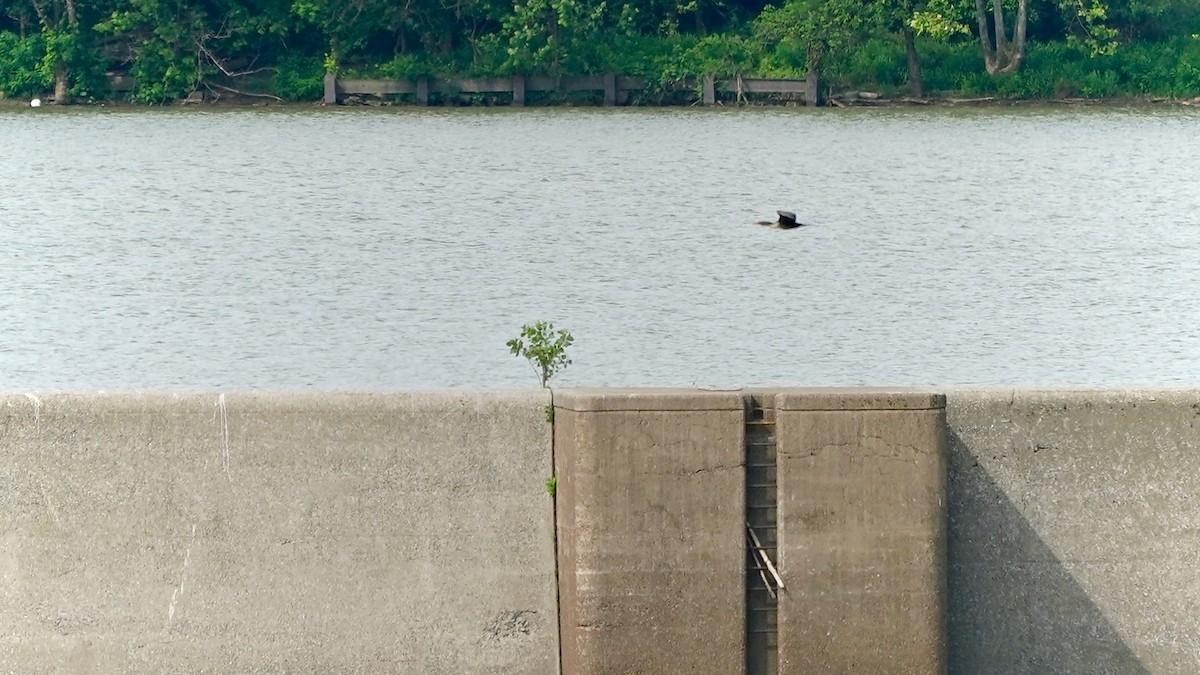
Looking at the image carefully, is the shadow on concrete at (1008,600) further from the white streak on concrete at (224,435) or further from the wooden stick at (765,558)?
the white streak on concrete at (224,435)

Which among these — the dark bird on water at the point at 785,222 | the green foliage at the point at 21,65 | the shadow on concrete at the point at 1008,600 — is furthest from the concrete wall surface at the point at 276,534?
the green foliage at the point at 21,65

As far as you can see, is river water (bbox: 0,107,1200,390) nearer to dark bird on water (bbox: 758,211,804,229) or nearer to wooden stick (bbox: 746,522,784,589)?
dark bird on water (bbox: 758,211,804,229)

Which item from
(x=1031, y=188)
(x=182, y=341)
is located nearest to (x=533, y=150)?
(x=1031, y=188)

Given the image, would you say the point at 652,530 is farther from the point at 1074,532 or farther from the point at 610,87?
the point at 610,87

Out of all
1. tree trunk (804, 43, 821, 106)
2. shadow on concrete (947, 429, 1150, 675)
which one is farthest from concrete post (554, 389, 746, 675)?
tree trunk (804, 43, 821, 106)

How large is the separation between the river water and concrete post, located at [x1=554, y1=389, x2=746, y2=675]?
33.0ft

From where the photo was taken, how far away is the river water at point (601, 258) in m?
19.9

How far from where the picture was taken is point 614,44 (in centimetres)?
6394

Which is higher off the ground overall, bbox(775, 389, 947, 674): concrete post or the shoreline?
bbox(775, 389, 947, 674): concrete post

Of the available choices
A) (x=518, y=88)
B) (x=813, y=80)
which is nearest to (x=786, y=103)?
(x=813, y=80)

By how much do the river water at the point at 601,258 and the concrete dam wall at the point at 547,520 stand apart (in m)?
9.91

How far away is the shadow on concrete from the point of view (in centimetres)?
775

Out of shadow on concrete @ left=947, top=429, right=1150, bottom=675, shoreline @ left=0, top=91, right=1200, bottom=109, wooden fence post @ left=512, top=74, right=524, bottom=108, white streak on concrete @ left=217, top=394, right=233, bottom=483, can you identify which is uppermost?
white streak on concrete @ left=217, top=394, right=233, bottom=483

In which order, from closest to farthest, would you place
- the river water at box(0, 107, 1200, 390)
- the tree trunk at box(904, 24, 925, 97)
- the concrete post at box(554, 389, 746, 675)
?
the concrete post at box(554, 389, 746, 675)
the river water at box(0, 107, 1200, 390)
the tree trunk at box(904, 24, 925, 97)
